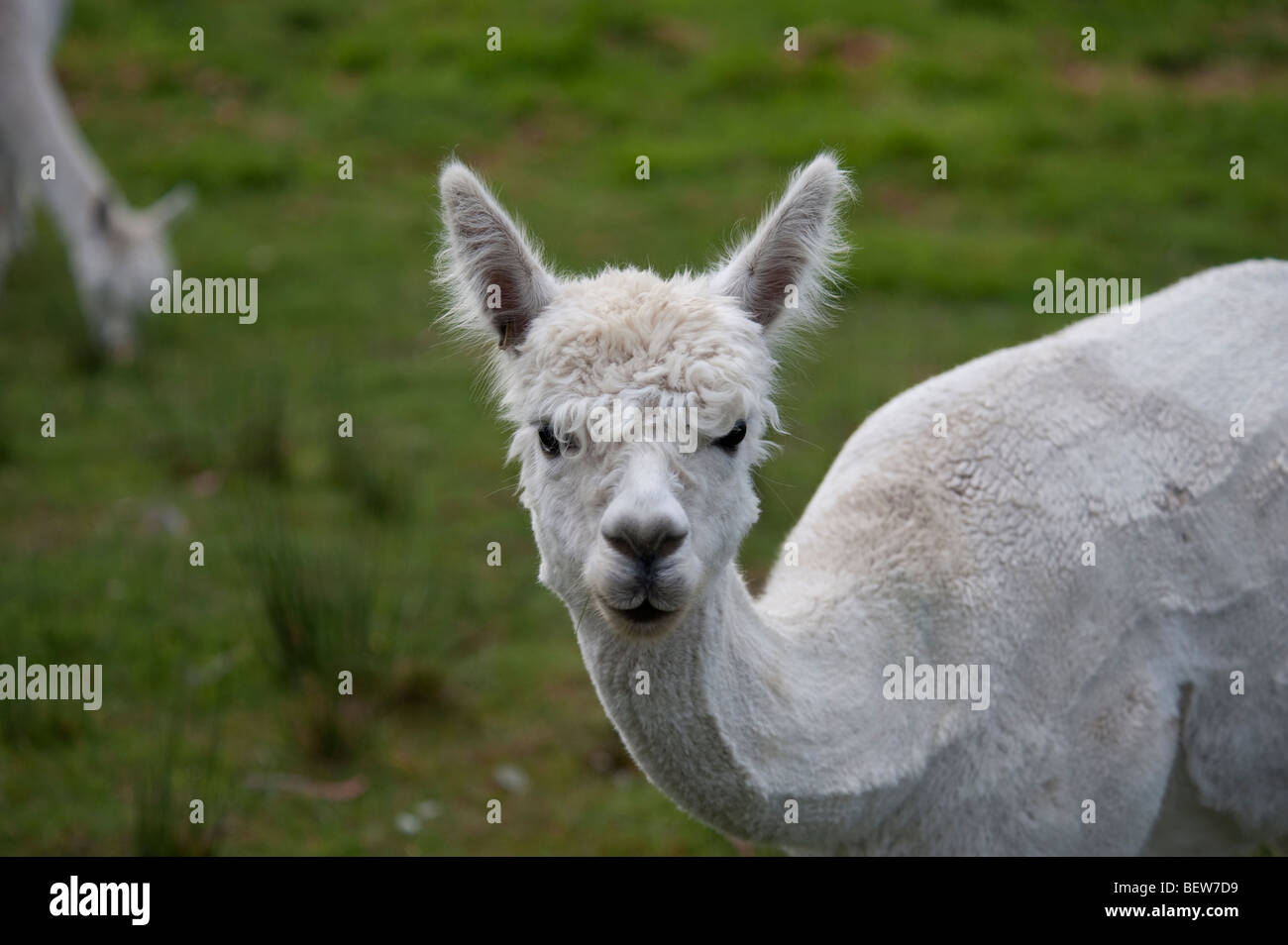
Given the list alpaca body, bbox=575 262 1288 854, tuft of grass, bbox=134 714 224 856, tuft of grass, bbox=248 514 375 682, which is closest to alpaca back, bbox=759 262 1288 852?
alpaca body, bbox=575 262 1288 854

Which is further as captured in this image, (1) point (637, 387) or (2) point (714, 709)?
(2) point (714, 709)

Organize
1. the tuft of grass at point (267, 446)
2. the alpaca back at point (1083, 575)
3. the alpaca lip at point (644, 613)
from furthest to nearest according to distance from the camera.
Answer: the tuft of grass at point (267, 446) < the alpaca back at point (1083, 575) < the alpaca lip at point (644, 613)

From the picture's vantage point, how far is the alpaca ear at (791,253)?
10.7 feet

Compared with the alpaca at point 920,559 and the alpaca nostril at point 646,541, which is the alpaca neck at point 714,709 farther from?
the alpaca nostril at point 646,541

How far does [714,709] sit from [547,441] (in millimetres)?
720

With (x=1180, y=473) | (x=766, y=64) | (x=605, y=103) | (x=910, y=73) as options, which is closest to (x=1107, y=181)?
(x=910, y=73)

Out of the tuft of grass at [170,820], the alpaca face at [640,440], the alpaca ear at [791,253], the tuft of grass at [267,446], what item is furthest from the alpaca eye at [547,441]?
the tuft of grass at [267,446]

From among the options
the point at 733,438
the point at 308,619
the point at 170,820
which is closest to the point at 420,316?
the point at 308,619

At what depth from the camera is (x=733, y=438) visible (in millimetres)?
3023

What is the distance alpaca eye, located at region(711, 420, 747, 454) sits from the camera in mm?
2992

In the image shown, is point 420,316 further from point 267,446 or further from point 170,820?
point 170,820

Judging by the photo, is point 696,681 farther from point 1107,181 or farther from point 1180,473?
point 1107,181

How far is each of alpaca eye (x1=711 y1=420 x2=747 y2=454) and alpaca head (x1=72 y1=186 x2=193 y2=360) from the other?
309 inches

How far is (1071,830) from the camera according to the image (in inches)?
140
